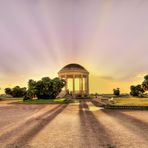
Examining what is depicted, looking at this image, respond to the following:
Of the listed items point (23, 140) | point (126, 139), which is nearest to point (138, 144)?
point (126, 139)

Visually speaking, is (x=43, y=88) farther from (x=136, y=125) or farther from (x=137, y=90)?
(x=136, y=125)

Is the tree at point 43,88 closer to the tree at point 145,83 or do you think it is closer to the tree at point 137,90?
the tree at point 145,83

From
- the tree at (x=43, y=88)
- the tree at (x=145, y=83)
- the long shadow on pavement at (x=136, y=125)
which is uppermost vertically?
the tree at (x=145, y=83)

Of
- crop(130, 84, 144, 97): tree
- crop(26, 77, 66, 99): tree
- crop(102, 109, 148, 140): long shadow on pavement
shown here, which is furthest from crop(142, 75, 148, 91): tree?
crop(102, 109, 148, 140): long shadow on pavement

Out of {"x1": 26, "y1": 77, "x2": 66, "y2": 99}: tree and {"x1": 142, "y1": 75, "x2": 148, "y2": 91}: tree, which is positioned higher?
{"x1": 142, "y1": 75, "x2": 148, "y2": 91}: tree

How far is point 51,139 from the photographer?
45.1 feet

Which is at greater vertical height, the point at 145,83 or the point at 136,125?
the point at 145,83

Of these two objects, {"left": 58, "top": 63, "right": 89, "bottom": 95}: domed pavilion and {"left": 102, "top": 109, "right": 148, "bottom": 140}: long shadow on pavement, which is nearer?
{"left": 102, "top": 109, "right": 148, "bottom": 140}: long shadow on pavement

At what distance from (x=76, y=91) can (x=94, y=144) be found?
84279 millimetres

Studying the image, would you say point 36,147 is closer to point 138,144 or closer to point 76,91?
point 138,144

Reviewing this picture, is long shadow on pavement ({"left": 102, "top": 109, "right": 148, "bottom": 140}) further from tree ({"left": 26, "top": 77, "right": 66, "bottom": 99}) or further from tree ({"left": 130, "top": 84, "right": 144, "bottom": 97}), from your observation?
tree ({"left": 130, "top": 84, "right": 144, "bottom": 97})

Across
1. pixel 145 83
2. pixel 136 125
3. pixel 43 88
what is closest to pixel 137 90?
pixel 145 83

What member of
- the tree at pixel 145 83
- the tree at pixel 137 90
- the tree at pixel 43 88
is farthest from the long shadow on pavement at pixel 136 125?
the tree at pixel 137 90

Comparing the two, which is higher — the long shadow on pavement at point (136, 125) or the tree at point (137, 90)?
the tree at point (137, 90)
